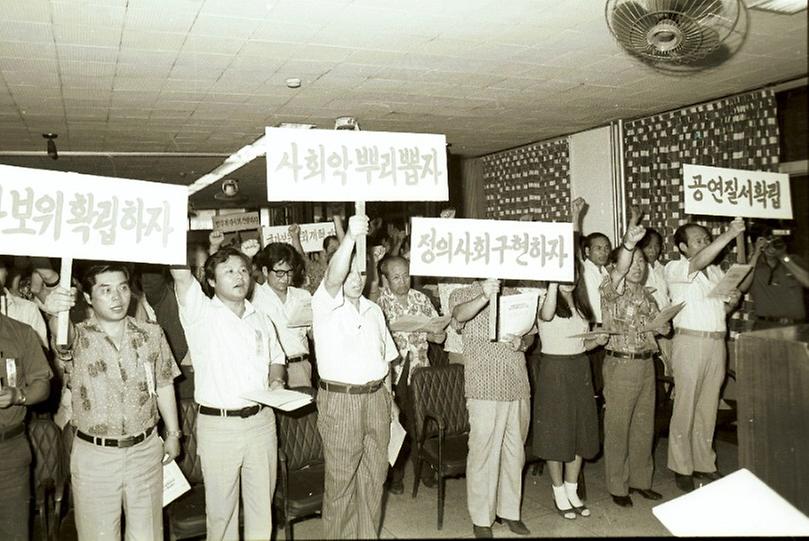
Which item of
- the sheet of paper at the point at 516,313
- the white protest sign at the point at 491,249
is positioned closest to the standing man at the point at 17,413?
the white protest sign at the point at 491,249

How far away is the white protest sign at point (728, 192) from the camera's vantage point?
3.23 m

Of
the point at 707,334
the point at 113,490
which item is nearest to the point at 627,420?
the point at 707,334

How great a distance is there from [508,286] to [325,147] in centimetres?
146

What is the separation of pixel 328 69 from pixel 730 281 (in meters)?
3.27

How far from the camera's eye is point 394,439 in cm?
316

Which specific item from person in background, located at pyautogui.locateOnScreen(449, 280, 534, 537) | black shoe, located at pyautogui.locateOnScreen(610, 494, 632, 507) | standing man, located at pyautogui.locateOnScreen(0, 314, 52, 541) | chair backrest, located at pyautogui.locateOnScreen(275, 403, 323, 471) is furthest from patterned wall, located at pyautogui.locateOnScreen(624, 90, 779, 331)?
standing man, located at pyautogui.locateOnScreen(0, 314, 52, 541)

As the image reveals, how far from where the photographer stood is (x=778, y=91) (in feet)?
15.9

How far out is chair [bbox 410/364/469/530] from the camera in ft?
12.3

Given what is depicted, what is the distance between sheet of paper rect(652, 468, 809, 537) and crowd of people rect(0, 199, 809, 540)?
2.26ft

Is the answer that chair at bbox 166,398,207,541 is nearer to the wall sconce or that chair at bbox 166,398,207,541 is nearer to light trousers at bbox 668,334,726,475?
light trousers at bbox 668,334,726,475

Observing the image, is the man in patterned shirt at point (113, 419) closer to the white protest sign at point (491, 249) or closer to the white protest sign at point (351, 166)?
the white protest sign at point (351, 166)

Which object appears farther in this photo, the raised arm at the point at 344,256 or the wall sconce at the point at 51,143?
the wall sconce at the point at 51,143

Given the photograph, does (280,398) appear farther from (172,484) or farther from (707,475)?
(707,475)

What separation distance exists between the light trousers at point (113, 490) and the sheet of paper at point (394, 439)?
1.13 metres
